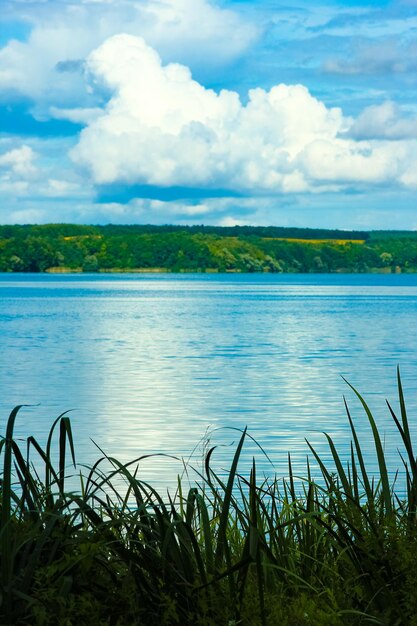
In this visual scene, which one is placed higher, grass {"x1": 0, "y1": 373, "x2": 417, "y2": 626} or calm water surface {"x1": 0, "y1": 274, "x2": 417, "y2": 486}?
grass {"x1": 0, "y1": 373, "x2": 417, "y2": 626}

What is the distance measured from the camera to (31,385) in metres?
29.5

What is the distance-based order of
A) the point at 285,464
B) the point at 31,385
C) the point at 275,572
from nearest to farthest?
the point at 275,572
the point at 285,464
the point at 31,385

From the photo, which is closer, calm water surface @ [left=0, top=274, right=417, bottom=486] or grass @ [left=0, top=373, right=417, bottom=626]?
grass @ [left=0, top=373, right=417, bottom=626]

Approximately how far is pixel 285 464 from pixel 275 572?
1081 centimetres

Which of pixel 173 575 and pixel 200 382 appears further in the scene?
pixel 200 382

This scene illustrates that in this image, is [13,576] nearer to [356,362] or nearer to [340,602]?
[340,602]

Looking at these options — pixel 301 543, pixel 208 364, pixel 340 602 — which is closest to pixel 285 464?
pixel 301 543

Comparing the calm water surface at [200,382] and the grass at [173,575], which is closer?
the grass at [173,575]

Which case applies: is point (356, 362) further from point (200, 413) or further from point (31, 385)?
point (200, 413)

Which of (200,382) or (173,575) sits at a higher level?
(173,575)

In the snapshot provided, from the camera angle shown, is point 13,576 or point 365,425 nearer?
point 13,576

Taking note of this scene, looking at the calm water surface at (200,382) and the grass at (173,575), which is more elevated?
the grass at (173,575)

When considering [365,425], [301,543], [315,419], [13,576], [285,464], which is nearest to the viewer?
[13,576]

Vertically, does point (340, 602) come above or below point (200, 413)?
above
